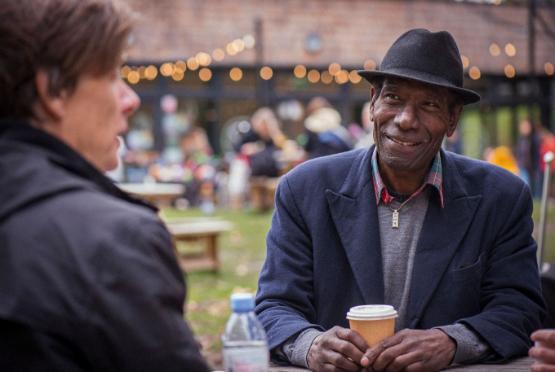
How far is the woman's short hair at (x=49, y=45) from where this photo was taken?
5.29 ft

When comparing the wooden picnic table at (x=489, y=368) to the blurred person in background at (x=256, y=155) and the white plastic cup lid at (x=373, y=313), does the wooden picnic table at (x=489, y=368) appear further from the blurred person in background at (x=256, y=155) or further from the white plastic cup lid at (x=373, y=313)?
the blurred person in background at (x=256, y=155)

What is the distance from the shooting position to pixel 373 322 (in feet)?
7.95

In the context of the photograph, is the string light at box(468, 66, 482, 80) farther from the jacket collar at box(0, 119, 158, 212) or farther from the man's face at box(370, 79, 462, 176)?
the jacket collar at box(0, 119, 158, 212)

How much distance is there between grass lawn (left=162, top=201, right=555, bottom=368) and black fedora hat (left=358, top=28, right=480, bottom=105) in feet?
11.8

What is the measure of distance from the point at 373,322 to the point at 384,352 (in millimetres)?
100

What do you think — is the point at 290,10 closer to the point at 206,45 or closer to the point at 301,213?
the point at 206,45

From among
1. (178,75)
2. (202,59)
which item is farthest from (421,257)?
(202,59)

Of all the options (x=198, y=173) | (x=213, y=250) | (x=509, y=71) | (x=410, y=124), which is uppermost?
(x=410, y=124)

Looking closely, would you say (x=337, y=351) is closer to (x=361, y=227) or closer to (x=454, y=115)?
(x=361, y=227)

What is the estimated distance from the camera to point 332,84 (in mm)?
29234

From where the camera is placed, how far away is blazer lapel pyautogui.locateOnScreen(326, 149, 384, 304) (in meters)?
2.94

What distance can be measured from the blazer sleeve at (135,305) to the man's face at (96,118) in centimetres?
24

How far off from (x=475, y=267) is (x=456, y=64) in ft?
2.23

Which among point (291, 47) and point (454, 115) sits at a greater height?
point (454, 115)
